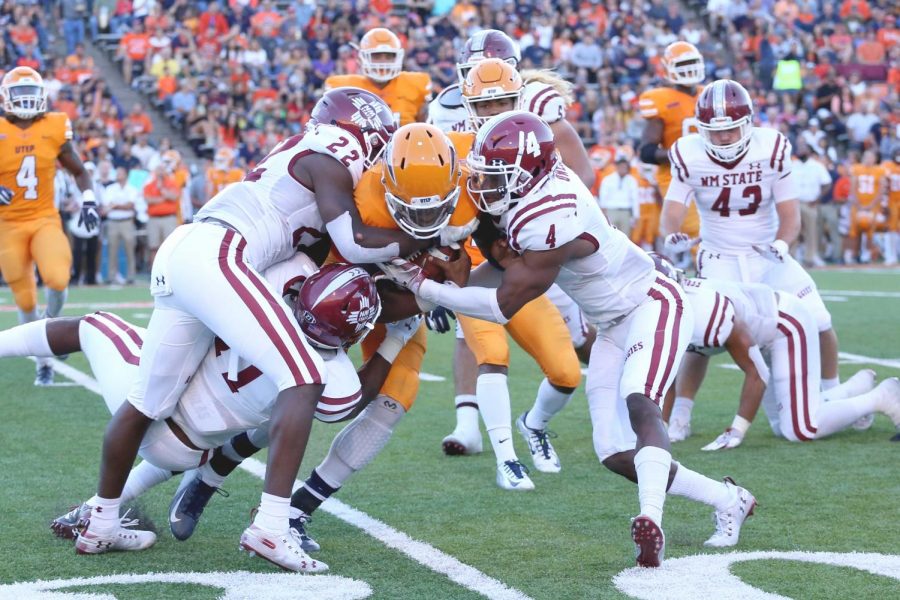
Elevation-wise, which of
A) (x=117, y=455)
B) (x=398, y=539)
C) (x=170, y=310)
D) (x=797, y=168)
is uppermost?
(x=170, y=310)

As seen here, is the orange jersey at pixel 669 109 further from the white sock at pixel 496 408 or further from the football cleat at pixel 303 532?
the football cleat at pixel 303 532

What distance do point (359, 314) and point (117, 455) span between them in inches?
35.1

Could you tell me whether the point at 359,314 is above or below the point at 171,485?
above

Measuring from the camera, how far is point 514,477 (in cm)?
495

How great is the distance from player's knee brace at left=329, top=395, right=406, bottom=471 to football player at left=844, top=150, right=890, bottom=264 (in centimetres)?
1481

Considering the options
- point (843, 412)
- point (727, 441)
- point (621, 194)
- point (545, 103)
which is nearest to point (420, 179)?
point (545, 103)

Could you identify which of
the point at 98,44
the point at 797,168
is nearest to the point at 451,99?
the point at 797,168

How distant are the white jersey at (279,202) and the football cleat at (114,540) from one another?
3.06 ft

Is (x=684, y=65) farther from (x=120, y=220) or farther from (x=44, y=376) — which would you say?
(x=120, y=220)

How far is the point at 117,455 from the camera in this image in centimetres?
389

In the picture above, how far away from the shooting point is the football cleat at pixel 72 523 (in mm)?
4078

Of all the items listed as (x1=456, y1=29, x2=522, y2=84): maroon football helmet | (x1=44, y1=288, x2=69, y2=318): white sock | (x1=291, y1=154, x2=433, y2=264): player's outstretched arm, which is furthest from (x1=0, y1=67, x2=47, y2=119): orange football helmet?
(x1=291, y1=154, x2=433, y2=264): player's outstretched arm

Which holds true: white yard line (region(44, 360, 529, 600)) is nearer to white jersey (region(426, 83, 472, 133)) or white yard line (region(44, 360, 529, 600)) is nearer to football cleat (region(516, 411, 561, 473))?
football cleat (region(516, 411, 561, 473))

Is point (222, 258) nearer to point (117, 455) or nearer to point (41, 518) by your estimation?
point (117, 455)
